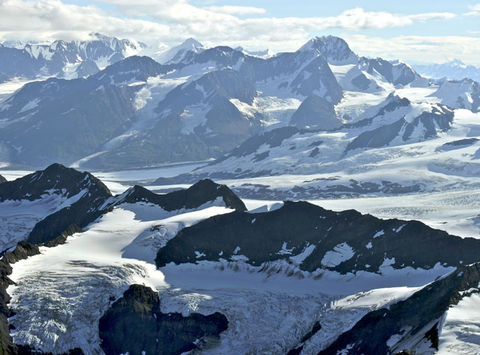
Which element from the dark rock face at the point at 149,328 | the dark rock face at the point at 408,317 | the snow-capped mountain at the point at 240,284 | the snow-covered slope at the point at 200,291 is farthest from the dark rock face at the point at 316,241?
the dark rock face at the point at 408,317

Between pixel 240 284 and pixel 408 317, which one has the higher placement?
pixel 408 317

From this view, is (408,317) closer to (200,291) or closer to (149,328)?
(200,291)

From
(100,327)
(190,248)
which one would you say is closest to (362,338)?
(100,327)

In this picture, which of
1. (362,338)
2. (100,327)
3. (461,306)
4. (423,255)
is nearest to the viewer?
(461,306)

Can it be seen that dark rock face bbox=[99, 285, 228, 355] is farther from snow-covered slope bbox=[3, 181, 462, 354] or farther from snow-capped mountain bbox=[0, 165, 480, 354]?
snow-covered slope bbox=[3, 181, 462, 354]

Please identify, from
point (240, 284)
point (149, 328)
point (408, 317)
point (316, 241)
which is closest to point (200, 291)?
point (240, 284)

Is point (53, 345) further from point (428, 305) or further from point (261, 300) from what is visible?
point (428, 305)

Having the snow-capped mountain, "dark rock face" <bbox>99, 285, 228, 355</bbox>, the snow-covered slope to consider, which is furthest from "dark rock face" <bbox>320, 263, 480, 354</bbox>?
"dark rock face" <bbox>99, 285, 228, 355</bbox>
